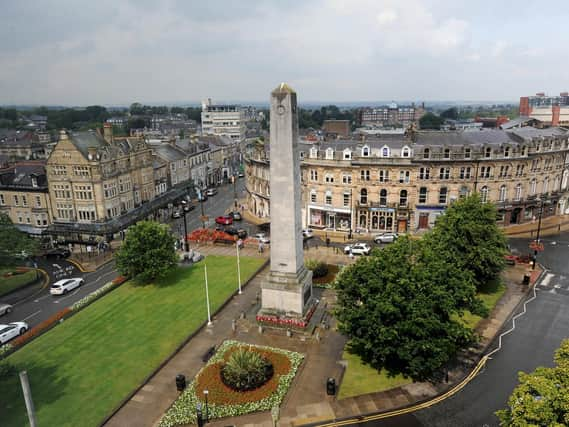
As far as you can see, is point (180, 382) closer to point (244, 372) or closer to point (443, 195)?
point (244, 372)

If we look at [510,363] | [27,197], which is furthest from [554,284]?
[27,197]

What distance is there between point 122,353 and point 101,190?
118ft

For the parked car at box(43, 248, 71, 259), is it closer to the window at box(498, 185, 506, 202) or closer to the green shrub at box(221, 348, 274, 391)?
the green shrub at box(221, 348, 274, 391)

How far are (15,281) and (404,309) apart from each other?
149 feet

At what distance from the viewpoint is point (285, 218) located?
111ft

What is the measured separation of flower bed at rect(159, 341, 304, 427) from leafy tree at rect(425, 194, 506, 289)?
17.7 meters

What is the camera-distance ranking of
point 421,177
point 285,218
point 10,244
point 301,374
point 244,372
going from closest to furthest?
point 244,372
point 301,374
point 285,218
point 10,244
point 421,177

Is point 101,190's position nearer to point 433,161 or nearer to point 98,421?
point 98,421

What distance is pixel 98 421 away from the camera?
2483 centimetres

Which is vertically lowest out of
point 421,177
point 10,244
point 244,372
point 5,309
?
point 5,309

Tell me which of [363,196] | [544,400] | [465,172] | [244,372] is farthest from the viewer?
[363,196]

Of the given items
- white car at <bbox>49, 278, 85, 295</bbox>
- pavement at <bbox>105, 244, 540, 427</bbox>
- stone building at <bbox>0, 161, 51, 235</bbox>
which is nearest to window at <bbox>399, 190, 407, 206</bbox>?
pavement at <bbox>105, 244, 540, 427</bbox>

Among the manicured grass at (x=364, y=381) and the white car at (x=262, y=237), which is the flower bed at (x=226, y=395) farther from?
the white car at (x=262, y=237)

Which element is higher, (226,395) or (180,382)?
(180,382)
